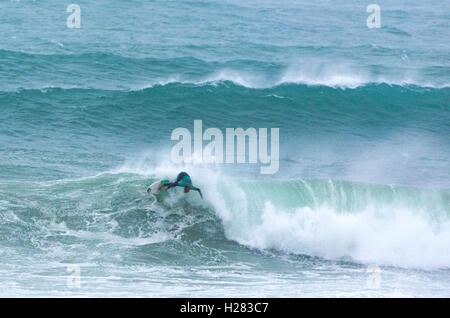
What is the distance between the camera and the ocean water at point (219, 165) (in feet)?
46.5

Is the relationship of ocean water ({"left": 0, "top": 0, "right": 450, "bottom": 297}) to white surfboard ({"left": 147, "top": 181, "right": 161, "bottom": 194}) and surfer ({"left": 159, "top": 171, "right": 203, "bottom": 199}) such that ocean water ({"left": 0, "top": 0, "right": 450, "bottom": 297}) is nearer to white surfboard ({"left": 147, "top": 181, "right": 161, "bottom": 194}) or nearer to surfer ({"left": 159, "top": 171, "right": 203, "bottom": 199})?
white surfboard ({"left": 147, "top": 181, "right": 161, "bottom": 194})

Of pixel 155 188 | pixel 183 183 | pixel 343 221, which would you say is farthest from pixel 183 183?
pixel 343 221

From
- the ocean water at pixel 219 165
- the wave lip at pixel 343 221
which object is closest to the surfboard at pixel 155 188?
the ocean water at pixel 219 165

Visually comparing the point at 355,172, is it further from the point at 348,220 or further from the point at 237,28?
the point at 237,28

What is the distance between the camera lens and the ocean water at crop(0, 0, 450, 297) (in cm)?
1417

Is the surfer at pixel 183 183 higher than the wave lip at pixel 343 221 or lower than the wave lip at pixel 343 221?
higher

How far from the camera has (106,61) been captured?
31.3 meters

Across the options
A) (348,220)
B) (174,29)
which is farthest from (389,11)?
(348,220)

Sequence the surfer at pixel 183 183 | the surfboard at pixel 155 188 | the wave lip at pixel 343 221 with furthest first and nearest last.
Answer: the surfboard at pixel 155 188
the surfer at pixel 183 183
the wave lip at pixel 343 221

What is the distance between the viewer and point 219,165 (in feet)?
66.4

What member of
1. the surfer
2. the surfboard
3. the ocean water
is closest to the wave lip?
the ocean water

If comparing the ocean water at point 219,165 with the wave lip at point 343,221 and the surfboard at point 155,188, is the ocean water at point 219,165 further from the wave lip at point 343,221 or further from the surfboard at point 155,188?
the surfboard at point 155,188

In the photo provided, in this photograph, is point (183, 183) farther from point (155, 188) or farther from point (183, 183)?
point (155, 188)

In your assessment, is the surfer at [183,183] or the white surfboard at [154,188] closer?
the surfer at [183,183]
